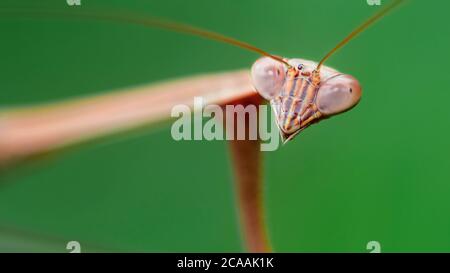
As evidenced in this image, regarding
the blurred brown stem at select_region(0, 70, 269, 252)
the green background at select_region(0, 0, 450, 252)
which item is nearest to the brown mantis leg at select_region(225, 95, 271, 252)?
the blurred brown stem at select_region(0, 70, 269, 252)

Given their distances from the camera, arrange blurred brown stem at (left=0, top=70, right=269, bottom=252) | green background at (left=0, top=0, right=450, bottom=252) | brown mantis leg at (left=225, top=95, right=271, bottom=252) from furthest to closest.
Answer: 1. green background at (left=0, top=0, right=450, bottom=252)
2. brown mantis leg at (left=225, top=95, right=271, bottom=252)
3. blurred brown stem at (left=0, top=70, right=269, bottom=252)

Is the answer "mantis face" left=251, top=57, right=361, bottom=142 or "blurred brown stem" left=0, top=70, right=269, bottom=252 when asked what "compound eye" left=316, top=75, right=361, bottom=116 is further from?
"blurred brown stem" left=0, top=70, right=269, bottom=252

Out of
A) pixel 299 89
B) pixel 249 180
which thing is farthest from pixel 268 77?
pixel 249 180

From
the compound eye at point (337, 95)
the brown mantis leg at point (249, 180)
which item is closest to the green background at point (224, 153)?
the brown mantis leg at point (249, 180)

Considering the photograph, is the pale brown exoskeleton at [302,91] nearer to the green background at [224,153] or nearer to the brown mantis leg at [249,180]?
the brown mantis leg at [249,180]

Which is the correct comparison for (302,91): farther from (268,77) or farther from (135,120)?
(135,120)
